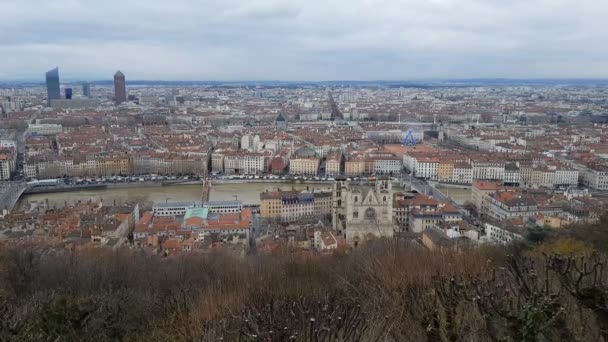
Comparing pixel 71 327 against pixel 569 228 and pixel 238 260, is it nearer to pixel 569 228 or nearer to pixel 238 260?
pixel 238 260

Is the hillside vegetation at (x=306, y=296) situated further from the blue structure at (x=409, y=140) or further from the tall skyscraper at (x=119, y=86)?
the tall skyscraper at (x=119, y=86)

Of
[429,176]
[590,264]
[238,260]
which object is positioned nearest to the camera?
[590,264]

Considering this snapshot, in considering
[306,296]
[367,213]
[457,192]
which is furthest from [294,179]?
[306,296]

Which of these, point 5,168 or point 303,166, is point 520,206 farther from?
point 5,168

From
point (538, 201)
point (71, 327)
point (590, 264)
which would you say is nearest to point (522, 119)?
point (538, 201)

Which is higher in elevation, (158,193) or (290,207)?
(290,207)

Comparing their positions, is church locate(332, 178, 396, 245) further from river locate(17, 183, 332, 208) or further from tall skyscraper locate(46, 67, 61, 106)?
tall skyscraper locate(46, 67, 61, 106)

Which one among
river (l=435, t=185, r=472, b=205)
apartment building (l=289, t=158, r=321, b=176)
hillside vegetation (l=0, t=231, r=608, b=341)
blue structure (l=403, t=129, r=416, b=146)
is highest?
hillside vegetation (l=0, t=231, r=608, b=341)

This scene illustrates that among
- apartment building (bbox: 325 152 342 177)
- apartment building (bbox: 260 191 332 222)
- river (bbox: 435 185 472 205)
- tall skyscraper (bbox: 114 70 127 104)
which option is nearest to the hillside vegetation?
apartment building (bbox: 260 191 332 222)

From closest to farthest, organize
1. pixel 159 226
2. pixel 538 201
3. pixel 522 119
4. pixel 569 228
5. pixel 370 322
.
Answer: pixel 370 322
pixel 569 228
pixel 159 226
pixel 538 201
pixel 522 119
